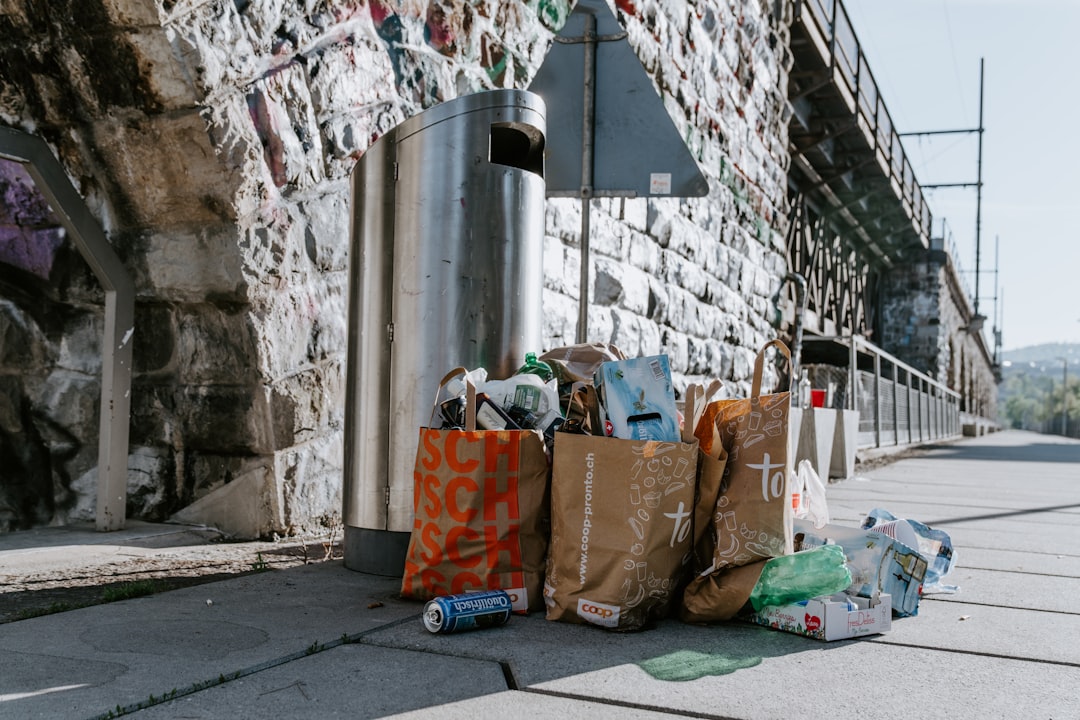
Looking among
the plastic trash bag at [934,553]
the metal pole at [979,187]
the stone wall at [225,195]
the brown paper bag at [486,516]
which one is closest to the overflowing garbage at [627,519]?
the brown paper bag at [486,516]

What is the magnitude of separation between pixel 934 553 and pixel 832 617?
3.46ft

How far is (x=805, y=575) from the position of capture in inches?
97.7

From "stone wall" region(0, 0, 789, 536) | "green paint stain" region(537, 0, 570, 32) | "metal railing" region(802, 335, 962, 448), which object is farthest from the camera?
"metal railing" region(802, 335, 962, 448)

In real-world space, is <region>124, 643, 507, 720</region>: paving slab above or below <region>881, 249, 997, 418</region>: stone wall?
below

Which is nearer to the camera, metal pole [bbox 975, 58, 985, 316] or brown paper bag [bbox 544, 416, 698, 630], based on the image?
brown paper bag [bbox 544, 416, 698, 630]

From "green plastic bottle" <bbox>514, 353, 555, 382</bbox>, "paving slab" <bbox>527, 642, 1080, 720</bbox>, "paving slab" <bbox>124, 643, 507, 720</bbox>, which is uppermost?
"green plastic bottle" <bbox>514, 353, 555, 382</bbox>

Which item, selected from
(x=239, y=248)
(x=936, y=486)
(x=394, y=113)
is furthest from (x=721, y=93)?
(x=239, y=248)

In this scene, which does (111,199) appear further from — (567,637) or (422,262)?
(567,637)

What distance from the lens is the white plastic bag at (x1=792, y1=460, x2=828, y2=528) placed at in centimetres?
329

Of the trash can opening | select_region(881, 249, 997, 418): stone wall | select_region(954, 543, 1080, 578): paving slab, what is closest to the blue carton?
the trash can opening

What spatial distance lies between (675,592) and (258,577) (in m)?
1.30

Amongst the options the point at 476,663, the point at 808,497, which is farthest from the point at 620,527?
the point at 808,497

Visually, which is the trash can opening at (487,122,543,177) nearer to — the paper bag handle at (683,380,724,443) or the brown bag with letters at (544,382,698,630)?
the paper bag handle at (683,380,724,443)

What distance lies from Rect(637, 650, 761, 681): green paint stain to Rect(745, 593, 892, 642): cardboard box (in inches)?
11.4
